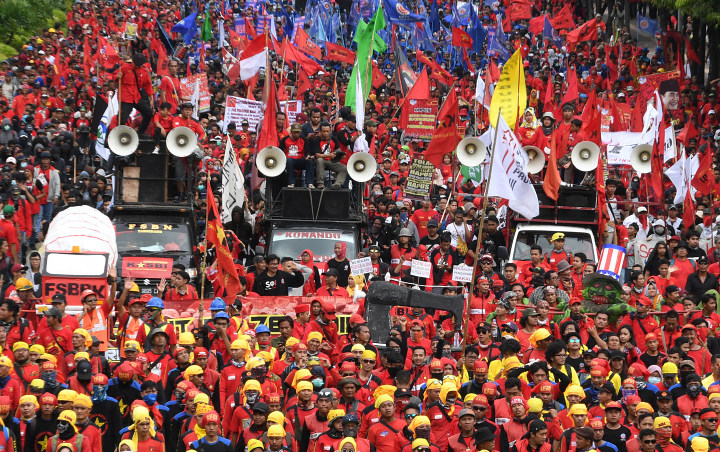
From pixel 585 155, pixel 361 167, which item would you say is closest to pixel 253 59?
pixel 361 167

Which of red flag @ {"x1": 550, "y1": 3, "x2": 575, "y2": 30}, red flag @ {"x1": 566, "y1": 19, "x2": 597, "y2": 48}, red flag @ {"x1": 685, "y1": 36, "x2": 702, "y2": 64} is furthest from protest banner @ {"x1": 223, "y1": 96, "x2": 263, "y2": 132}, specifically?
red flag @ {"x1": 550, "y1": 3, "x2": 575, "y2": 30}

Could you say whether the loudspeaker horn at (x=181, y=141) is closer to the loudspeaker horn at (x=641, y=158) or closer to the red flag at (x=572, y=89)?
the loudspeaker horn at (x=641, y=158)

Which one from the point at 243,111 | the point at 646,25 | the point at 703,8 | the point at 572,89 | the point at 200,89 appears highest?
the point at 646,25

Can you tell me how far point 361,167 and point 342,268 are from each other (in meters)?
1.99

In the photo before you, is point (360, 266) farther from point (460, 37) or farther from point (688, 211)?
point (460, 37)

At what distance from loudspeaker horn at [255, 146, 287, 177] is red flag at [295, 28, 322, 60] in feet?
39.1

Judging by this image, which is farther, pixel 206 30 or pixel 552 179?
pixel 206 30

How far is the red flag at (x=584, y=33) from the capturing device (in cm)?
3366

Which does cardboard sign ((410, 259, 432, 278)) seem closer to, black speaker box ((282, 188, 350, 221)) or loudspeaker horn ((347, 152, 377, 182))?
black speaker box ((282, 188, 350, 221))

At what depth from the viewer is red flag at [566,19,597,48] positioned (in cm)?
3366

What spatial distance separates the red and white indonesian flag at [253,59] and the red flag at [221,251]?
34.9 feet

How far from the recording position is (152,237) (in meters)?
20.1

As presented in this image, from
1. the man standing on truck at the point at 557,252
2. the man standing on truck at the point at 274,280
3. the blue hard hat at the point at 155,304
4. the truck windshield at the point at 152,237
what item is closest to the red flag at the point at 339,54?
the truck windshield at the point at 152,237

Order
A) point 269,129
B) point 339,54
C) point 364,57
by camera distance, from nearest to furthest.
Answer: point 269,129
point 364,57
point 339,54
